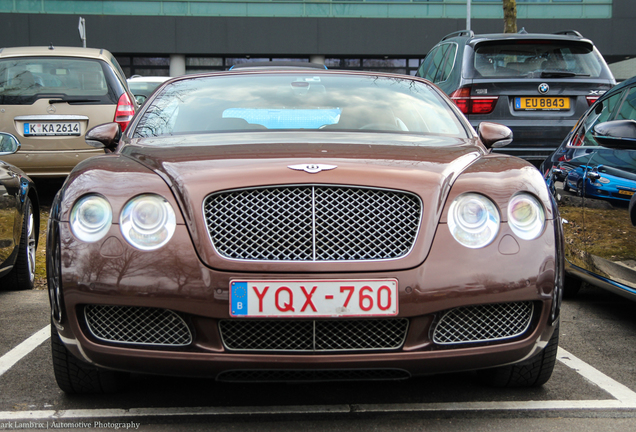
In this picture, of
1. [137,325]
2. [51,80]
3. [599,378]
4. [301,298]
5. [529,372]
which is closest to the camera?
[301,298]

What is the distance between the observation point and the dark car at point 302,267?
2.49 m

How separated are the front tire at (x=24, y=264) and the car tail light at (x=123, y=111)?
2706 mm

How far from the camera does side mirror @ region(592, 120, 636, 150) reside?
391 centimetres

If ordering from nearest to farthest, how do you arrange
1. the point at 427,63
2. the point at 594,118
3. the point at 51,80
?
the point at 594,118
the point at 51,80
the point at 427,63

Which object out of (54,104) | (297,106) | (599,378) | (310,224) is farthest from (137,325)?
(54,104)

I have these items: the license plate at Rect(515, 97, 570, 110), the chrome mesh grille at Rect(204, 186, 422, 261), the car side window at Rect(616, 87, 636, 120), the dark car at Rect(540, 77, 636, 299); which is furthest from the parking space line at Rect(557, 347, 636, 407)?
the license plate at Rect(515, 97, 570, 110)

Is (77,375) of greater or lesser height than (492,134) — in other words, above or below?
below

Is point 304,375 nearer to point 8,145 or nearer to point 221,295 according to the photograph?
point 221,295

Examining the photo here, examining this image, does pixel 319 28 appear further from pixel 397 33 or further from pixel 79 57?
pixel 79 57

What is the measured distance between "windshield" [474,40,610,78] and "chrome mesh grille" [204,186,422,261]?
16.3 ft

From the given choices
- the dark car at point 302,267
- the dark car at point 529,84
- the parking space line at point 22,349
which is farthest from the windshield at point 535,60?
the parking space line at point 22,349

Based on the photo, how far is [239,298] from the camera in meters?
2.47

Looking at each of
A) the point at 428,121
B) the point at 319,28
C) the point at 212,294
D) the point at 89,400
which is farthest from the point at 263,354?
A: the point at 319,28

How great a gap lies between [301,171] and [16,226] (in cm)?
303
